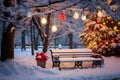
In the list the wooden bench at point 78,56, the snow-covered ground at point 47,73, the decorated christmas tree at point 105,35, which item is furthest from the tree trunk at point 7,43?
the decorated christmas tree at point 105,35

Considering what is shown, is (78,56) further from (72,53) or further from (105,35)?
(105,35)

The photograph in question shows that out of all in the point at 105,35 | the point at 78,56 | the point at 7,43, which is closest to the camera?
the point at 7,43

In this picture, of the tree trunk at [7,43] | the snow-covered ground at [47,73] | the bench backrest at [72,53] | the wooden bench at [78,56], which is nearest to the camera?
the snow-covered ground at [47,73]

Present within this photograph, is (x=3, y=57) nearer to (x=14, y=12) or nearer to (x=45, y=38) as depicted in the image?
(x=14, y=12)

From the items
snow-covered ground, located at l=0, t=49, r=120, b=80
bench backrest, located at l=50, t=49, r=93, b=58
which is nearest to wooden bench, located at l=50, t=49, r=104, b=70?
bench backrest, located at l=50, t=49, r=93, b=58

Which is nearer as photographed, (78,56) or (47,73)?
(47,73)

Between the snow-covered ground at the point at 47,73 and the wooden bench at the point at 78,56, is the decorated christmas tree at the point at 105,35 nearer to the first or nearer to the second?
the wooden bench at the point at 78,56

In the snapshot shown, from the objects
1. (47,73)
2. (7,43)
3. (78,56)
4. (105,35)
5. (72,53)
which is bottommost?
(47,73)

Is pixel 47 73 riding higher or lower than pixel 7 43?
lower

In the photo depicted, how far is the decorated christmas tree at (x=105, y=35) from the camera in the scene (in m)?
22.1

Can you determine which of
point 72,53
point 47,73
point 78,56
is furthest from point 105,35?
point 47,73

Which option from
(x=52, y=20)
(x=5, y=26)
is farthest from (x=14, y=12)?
(x=52, y=20)

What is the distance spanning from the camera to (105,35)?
2220cm

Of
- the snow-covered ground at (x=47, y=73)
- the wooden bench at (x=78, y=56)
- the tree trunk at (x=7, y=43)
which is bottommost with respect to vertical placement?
the snow-covered ground at (x=47, y=73)
